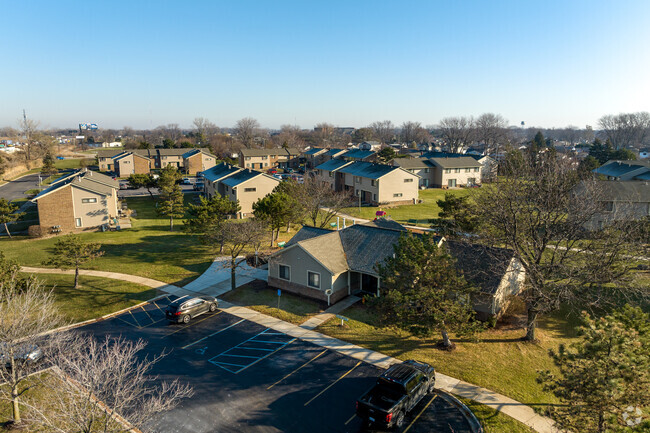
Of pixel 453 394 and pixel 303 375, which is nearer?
pixel 453 394

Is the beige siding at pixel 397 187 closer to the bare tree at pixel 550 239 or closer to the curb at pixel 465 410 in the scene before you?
the bare tree at pixel 550 239

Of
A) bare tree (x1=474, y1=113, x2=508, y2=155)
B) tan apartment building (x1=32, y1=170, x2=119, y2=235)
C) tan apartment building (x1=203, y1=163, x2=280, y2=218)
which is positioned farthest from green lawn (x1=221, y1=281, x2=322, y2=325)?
bare tree (x1=474, y1=113, x2=508, y2=155)

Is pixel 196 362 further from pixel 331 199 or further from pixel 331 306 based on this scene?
pixel 331 199

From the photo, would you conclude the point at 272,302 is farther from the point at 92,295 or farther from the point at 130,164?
the point at 130,164

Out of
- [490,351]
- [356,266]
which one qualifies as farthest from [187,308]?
[490,351]

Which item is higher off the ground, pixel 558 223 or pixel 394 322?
pixel 558 223

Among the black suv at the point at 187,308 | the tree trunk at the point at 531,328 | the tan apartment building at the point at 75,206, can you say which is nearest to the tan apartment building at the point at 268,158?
the tan apartment building at the point at 75,206

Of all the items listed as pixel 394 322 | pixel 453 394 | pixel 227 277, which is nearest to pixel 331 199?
pixel 227 277
